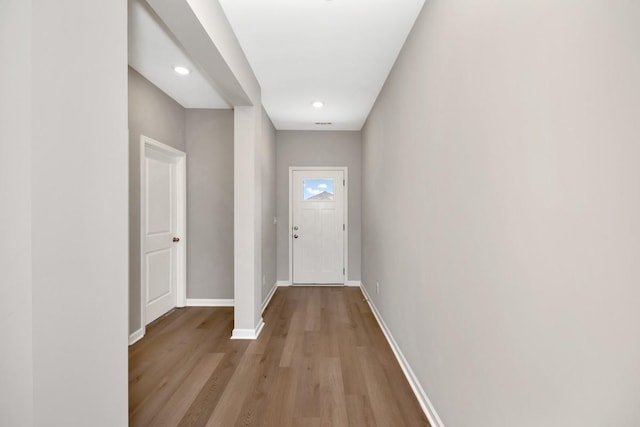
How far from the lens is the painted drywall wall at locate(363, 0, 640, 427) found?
701 millimetres

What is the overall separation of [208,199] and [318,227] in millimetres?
1893

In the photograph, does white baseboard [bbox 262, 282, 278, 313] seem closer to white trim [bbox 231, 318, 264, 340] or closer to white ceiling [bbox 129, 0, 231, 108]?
white trim [bbox 231, 318, 264, 340]

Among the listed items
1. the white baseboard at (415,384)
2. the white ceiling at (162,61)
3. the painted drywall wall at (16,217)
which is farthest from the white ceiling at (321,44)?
the white baseboard at (415,384)

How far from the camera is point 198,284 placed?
4.18 metres

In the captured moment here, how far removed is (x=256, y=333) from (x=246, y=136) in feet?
6.55

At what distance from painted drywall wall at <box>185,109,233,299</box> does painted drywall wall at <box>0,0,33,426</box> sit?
137 inches

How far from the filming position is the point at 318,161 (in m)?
5.25

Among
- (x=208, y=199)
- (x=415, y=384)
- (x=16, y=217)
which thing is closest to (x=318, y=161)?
(x=208, y=199)

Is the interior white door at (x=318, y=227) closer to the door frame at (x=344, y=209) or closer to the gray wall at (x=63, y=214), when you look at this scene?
the door frame at (x=344, y=209)

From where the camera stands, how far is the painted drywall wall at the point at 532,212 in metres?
0.70

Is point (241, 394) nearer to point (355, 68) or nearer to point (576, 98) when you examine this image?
point (576, 98)

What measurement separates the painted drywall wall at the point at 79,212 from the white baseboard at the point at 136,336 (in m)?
2.26

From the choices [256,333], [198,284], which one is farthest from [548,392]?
[198,284]

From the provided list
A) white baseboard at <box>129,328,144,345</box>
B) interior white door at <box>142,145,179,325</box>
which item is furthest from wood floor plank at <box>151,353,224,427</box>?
interior white door at <box>142,145,179,325</box>
